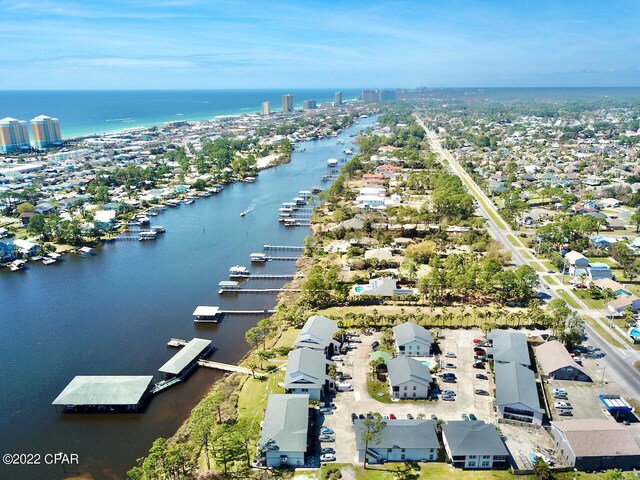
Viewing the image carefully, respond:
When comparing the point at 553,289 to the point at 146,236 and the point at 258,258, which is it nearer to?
the point at 258,258

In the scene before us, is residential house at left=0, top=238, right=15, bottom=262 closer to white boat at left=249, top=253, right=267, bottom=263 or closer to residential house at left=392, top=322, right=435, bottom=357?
white boat at left=249, top=253, right=267, bottom=263

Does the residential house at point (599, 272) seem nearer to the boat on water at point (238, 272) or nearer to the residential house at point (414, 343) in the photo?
the residential house at point (414, 343)

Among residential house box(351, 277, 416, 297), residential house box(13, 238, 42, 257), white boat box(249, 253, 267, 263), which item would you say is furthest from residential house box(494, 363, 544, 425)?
residential house box(13, 238, 42, 257)

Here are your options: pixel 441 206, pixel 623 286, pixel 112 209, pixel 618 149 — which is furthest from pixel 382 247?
pixel 618 149

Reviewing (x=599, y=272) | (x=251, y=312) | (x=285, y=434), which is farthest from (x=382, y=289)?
(x=599, y=272)

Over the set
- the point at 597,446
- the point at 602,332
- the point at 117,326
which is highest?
the point at 597,446

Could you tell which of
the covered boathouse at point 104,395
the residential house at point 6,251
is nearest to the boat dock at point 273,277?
the covered boathouse at point 104,395
